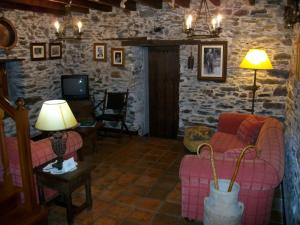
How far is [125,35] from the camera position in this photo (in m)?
6.36

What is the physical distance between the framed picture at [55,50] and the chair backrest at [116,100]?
147 cm

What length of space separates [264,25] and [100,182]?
385cm

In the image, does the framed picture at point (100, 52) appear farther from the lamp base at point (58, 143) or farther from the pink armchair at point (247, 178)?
the pink armchair at point (247, 178)

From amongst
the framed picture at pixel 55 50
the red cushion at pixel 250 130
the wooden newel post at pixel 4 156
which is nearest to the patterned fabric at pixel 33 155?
the wooden newel post at pixel 4 156

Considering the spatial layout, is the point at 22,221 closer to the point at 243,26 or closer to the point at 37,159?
the point at 37,159

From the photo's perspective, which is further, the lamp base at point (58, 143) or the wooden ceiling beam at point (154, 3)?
the wooden ceiling beam at point (154, 3)

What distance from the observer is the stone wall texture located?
5.27 meters

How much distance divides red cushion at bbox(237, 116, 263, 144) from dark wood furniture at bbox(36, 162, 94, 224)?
234 centimetres

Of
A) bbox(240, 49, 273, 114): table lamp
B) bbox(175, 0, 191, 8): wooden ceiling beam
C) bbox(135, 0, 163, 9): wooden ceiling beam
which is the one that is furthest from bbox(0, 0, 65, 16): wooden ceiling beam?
bbox(240, 49, 273, 114): table lamp

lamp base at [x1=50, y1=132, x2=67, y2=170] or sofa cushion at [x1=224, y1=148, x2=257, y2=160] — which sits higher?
lamp base at [x1=50, y1=132, x2=67, y2=170]

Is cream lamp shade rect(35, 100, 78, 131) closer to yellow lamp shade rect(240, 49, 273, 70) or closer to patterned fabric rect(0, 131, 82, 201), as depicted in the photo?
patterned fabric rect(0, 131, 82, 201)

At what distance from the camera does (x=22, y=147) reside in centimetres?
287

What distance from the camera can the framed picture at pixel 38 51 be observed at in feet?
19.9

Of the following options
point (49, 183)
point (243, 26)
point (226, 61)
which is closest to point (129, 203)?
point (49, 183)
